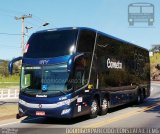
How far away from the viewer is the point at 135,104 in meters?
26.1

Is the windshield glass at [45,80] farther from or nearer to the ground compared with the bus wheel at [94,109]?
farther from the ground

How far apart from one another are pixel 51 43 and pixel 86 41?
1.51 metres

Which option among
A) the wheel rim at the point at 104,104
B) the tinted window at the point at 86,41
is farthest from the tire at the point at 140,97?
the tinted window at the point at 86,41

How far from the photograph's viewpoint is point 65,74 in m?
15.0

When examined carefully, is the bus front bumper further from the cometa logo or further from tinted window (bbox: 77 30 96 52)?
the cometa logo

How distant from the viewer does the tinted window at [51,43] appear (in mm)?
15586

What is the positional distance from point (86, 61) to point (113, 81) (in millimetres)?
3993

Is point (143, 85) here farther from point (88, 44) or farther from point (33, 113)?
point (33, 113)

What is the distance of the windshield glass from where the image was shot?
590 inches

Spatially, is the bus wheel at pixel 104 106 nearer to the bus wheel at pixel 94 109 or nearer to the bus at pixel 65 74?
the bus at pixel 65 74

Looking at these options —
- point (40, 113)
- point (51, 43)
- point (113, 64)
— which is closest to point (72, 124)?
point (40, 113)

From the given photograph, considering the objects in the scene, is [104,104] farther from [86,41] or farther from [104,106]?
[86,41]

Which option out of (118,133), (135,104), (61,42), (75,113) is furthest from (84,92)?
(135,104)

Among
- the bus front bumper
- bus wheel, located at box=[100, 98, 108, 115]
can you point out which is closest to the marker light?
the bus front bumper
